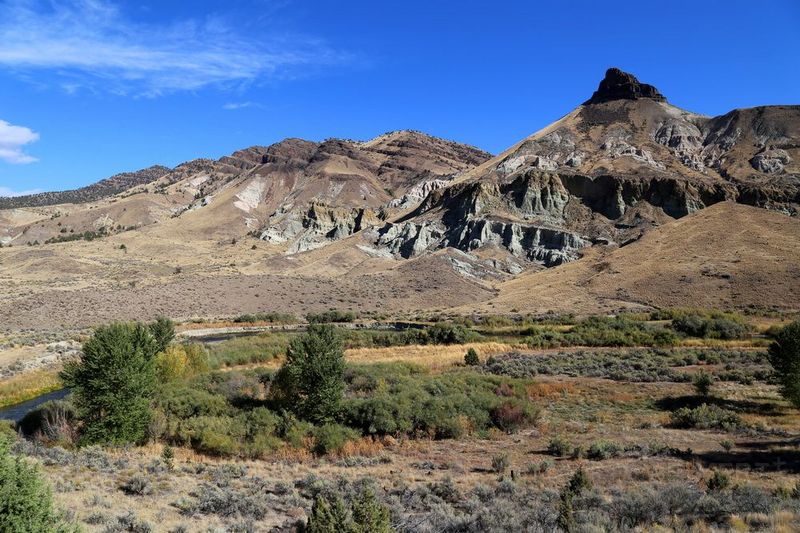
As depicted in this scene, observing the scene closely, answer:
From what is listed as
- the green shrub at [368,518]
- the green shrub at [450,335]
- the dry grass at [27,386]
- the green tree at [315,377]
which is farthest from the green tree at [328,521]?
the green shrub at [450,335]

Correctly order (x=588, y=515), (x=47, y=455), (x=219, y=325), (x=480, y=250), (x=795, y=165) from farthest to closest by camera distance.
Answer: (x=795, y=165) → (x=480, y=250) → (x=219, y=325) → (x=47, y=455) → (x=588, y=515)

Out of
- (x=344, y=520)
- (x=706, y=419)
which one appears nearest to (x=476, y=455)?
(x=706, y=419)

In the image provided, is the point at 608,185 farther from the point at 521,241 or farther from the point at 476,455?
the point at 476,455

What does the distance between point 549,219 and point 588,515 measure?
9116 cm

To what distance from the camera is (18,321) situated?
54.3m

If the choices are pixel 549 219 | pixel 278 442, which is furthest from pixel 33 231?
pixel 278 442

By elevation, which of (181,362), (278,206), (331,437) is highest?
(278,206)

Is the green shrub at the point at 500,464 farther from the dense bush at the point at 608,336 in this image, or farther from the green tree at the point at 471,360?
the dense bush at the point at 608,336

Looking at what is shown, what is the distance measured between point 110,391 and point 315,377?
7229 millimetres

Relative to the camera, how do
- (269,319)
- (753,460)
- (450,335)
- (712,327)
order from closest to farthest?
(753,460)
(712,327)
(450,335)
(269,319)

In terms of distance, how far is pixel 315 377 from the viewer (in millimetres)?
20219

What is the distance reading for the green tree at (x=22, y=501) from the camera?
6.48m

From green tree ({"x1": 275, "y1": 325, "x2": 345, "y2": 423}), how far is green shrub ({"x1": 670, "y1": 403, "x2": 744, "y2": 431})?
12892 millimetres

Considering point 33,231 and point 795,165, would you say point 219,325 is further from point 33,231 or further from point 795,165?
point 33,231
